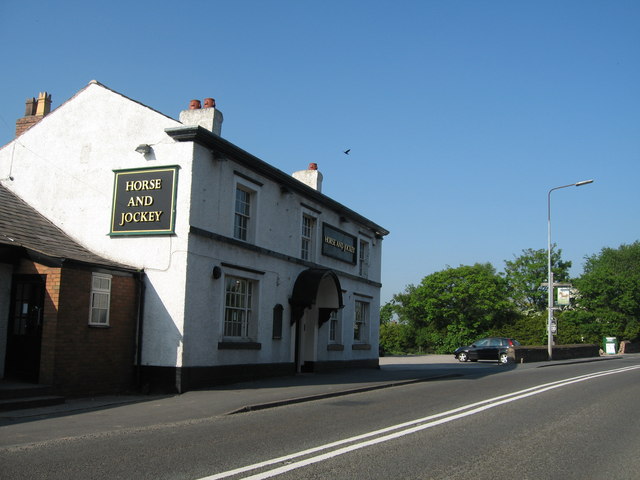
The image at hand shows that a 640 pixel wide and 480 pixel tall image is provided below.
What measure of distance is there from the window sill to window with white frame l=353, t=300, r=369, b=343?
7710 millimetres

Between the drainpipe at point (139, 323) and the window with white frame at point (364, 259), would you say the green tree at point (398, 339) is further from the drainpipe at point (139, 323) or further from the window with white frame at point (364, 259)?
the drainpipe at point (139, 323)

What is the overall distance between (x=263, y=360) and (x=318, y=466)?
435 inches

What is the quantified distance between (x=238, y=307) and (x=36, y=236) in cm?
540

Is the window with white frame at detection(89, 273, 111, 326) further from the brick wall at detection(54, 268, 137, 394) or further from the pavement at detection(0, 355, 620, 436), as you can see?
the pavement at detection(0, 355, 620, 436)

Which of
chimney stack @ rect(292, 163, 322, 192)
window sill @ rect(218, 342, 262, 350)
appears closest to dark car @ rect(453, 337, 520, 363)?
chimney stack @ rect(292, 163, 322, 192)

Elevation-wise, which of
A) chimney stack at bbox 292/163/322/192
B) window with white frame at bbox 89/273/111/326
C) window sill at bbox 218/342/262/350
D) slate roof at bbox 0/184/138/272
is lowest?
window sill at bbox 218/342/262/350

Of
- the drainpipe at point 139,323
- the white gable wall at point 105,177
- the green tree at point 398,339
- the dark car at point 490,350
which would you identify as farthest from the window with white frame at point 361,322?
the green tree at point 398,339

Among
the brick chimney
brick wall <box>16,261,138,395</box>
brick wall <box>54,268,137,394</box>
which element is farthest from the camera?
Result: the brick chimney

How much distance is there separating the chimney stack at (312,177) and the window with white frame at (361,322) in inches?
203

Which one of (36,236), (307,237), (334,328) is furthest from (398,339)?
(36,236)

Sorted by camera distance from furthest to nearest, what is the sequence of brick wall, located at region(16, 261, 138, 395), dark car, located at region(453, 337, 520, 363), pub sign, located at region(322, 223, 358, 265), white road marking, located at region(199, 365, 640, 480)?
dark car, located at region(453, 337, 520, 363) → pub sign, located at region(322, 223, 358, 265) → brick wall, located at region(16, 261, 138, 395) → white road marking, located at region(199, 365, 640, 480)

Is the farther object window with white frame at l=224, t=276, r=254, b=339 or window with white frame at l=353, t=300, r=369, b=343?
window with white frame at l=353, t=300, r=369, b=343

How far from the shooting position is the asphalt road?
645 cm

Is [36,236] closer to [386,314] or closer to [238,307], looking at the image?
[238,307]
